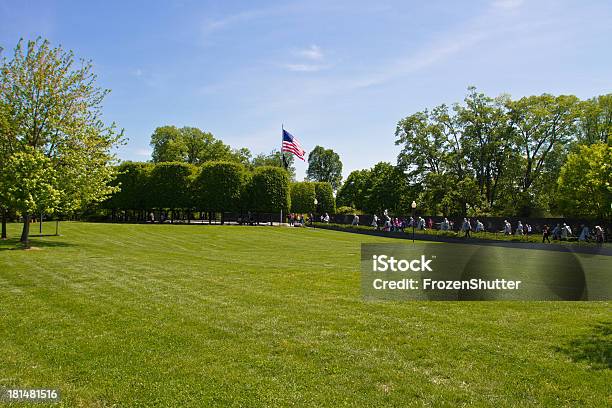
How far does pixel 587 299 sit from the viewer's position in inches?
450

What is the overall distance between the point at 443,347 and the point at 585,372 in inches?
76.1

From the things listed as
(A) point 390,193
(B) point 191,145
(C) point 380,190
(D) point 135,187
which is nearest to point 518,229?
(A) point 390,193

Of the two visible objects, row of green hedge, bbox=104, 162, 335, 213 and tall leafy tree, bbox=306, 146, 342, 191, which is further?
tall leafy tree, bbox=306, 146, 342, 191

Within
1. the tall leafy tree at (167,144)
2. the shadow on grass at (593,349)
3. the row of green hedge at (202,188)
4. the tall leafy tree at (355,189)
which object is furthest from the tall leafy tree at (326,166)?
the shadow on grass at (593,349)

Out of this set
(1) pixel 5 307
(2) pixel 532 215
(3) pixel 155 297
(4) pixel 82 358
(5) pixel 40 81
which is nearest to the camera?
(4) pixel 82 358

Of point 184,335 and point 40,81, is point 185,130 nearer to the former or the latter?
point 40,81

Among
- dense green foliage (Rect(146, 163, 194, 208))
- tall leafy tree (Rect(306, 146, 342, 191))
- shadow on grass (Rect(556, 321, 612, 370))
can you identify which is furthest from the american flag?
tall leafy tree (Rect(306, 146, 342, 191))

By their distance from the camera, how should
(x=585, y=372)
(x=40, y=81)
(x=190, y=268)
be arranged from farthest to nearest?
(x=40, y=81) < (x=190, y=268) < (x=585, y=372)

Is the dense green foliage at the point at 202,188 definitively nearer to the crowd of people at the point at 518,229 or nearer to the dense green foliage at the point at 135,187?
the dense green foliage at the point at 135,187

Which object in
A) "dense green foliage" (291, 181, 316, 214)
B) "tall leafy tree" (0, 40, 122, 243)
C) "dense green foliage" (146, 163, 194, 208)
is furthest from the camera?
"dense green foliage" (291, 181, 316, 214)

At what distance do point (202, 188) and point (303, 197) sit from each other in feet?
92.4

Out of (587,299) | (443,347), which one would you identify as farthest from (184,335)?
(587,299)

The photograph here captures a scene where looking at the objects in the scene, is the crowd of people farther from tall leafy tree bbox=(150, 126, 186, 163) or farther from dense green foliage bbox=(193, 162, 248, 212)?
tall leafy tree bbox=(150, 126, 186, 163)

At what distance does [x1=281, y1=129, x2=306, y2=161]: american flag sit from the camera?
49.1 m
